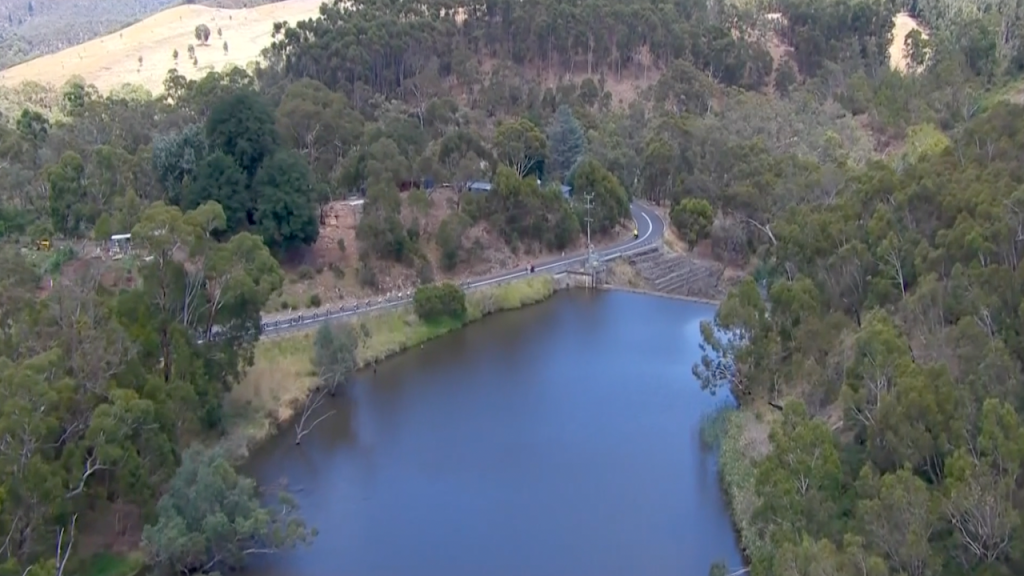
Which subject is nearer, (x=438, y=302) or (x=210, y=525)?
(x=210, y=525)

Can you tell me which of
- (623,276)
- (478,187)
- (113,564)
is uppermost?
(113,564)

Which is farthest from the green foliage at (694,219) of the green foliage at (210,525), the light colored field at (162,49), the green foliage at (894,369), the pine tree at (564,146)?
the light colored field at (162,49)

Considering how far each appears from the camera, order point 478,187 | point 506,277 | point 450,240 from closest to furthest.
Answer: point 450,240 < point 506,277 < point 478,187

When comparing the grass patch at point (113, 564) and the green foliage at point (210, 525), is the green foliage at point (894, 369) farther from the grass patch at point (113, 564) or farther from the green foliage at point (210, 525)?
the grass patch at point (113, 564)

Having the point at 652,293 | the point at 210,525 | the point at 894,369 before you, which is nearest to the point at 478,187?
the point at 652,293

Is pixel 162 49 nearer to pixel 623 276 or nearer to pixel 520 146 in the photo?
pixel 520 146

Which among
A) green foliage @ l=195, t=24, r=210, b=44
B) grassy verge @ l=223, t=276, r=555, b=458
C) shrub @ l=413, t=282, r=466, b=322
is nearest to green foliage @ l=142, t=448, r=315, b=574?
grassy verge @ l=223, t=276, r=555, b=458
